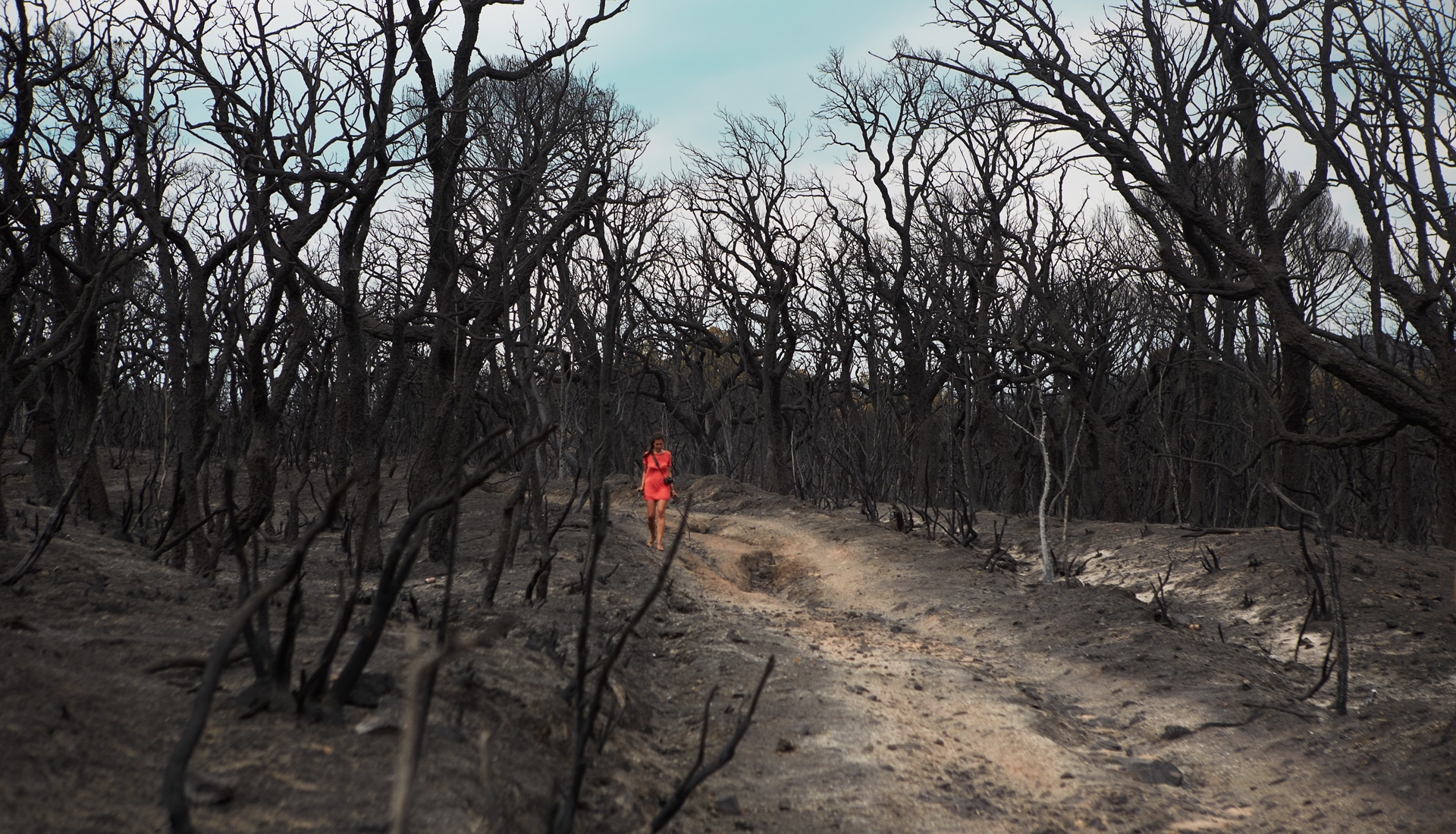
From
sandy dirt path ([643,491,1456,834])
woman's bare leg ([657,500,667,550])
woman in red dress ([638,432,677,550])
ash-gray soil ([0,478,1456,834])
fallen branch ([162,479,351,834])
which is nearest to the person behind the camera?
fallen branch ([162,479,351,834])

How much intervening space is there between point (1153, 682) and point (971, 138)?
14.7 meters

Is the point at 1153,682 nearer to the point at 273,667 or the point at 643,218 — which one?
the point at 273,667

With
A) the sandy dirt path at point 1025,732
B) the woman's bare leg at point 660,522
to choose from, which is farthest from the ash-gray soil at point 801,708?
the woman's bare leg at point 660,522

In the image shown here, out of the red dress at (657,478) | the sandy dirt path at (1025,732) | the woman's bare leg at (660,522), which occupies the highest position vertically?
the red dress at (657,478)

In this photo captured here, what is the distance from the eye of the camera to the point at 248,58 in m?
8.55

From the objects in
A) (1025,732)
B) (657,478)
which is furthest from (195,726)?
(657,478)

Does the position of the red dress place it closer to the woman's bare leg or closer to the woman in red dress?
the woman in red dress

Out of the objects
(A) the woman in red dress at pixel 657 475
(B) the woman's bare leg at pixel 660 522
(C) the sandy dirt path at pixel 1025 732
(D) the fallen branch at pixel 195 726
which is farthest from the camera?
(B) the woman's bare leg at pixel 660 522

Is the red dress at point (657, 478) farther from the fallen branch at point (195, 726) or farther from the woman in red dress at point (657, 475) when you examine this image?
the fallen branch at point (195, 726)

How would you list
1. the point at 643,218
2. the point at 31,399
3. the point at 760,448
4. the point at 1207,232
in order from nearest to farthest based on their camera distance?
the point at 1207,232
the point at 643,218
the point at 31,399
the point at 760,448

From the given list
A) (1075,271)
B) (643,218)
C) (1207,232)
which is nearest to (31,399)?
(643,218)

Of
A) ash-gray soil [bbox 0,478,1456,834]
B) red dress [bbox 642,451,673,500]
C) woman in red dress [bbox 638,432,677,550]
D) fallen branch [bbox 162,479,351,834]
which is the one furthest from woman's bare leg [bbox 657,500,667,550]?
fallen branch [bbox 162,479,351,834]

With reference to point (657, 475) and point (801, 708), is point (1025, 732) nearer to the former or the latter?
point (801, 708)

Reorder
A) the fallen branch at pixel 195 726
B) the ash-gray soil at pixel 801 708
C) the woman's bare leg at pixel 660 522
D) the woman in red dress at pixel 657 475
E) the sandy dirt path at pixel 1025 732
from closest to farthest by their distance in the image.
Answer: the fallen branch at pixel 195 726 < the ash-gray soil at pixel 801 708 < the sandy dirt path at pixel 1025 732 < the woman in red dress at pixel 657 475 < the woman's bare leg at pixel 660 522
